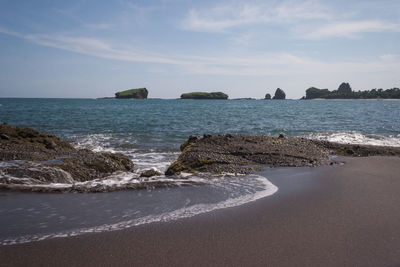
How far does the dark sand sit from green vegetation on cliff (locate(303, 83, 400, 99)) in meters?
166

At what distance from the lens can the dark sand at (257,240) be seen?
318cm

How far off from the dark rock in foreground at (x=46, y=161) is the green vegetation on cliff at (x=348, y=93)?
16602 centimetres

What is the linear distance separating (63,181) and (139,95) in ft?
590

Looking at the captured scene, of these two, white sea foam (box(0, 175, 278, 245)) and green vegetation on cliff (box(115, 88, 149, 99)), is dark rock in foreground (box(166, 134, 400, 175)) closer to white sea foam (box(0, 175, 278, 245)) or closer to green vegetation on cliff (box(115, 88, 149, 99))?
white sea foam (box(0, 175, 278, 245))

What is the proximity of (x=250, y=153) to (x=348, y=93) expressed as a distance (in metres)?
180

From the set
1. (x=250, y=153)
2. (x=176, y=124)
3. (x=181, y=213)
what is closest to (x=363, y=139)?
(x=250, y=153)

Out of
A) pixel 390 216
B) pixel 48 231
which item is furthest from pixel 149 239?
pixel 390 216

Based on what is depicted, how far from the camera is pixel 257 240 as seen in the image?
368 cm

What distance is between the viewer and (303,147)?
38.6 ft

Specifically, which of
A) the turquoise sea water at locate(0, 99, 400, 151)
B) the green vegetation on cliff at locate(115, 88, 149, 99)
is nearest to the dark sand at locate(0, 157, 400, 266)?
the turquoise sea water at locate(0, 99, 400, 151)

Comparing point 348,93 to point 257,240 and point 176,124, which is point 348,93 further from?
point 257,240

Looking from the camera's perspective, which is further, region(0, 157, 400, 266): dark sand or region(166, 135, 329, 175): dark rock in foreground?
region(166, 135, 329, 175): dark rock in foreground

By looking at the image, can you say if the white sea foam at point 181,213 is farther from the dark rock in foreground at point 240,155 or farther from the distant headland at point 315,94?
the distant headland at point 315,94

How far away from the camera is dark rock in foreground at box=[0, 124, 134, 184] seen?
6.59 m
